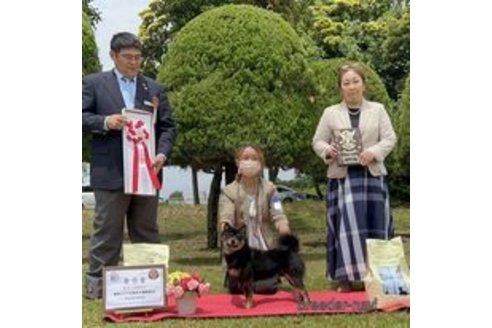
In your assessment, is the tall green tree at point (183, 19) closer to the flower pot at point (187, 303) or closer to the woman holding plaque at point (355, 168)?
the woman holding plaque at point (355, 168)

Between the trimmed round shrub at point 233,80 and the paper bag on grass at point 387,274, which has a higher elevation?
the trimmed round shrub at point 233,80

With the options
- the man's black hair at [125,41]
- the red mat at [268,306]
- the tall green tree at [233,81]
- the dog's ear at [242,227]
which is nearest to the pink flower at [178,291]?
the red mat at [268,306]

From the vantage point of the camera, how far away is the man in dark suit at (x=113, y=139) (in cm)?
438

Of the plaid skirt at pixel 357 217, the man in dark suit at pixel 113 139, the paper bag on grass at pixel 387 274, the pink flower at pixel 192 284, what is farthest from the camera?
the plaid skirt at pixel 357 217

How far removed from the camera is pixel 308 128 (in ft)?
19.1

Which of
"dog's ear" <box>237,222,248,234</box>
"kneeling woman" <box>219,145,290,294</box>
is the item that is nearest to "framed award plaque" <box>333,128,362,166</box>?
"kneeling woman" <box>219,145,290,294</box>

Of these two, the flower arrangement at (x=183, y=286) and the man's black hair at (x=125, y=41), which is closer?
the flower arrangement at (x=183, y=286)

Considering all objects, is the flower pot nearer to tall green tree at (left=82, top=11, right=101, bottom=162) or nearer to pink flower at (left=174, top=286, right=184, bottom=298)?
pink flower at (left=174, top=286, right=184, bottom=298)

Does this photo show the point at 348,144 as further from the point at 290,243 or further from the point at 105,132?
the point at 105,132

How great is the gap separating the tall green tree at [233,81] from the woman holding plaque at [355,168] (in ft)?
2.99

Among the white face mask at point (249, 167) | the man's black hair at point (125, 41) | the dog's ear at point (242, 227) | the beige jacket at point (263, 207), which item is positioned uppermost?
the man's black hair at point (125, 41)

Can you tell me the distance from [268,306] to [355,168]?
106 centimetres

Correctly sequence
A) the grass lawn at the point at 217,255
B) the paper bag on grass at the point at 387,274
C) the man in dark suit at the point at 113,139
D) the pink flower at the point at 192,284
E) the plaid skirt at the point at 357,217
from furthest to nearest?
1. the plaid skirt at the point at 357,217
2. the man in dark suit at the point at 113,139
3. the paper bag on grass at the point at 387,274
4. the pink flower at the point at 192,284
5. the grass lawn at the point at 217,255

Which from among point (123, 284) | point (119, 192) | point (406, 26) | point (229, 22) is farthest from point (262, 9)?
point (123, 284)
